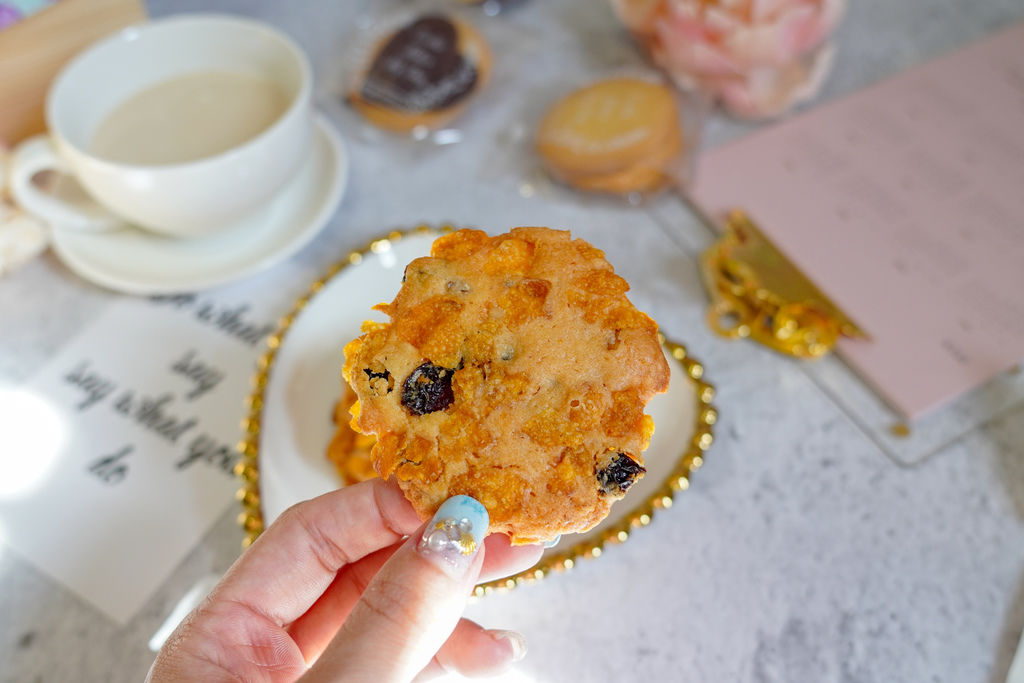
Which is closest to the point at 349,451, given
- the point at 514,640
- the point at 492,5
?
the point at 514,640

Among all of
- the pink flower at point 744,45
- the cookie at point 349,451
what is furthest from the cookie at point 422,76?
the cookie at point 349,451

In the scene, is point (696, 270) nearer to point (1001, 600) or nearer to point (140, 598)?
point (1001, 600)

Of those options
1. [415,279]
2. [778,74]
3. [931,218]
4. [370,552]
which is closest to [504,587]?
[370,552]

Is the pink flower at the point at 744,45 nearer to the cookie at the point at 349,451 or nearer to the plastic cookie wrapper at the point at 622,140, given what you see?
the plastic cookie wrapper at the point at 622,140

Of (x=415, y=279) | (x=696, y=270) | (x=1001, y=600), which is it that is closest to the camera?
(x=415, y=279)

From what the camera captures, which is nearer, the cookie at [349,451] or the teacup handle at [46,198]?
the cookie at [349,451]

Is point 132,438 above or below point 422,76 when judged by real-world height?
below

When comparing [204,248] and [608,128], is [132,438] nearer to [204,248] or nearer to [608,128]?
[204,248]
